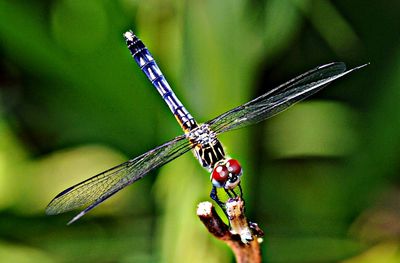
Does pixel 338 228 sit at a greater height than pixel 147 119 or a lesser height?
lesser

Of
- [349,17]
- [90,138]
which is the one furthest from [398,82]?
[90,138]

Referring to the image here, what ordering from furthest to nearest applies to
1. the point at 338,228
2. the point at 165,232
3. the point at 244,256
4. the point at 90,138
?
the point at 90,138 < the point at 338,228 < the point at 165,232 < the point at 244,256

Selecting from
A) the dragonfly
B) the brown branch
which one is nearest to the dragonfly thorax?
the dragonfly

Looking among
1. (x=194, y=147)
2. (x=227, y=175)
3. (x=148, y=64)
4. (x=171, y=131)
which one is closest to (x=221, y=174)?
(x=227, y=175)

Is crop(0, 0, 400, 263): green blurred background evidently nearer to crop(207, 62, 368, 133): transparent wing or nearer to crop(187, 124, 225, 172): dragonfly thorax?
crop(207, 62, 368, 133): transparent wing

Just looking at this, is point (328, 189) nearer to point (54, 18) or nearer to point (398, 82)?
point (398, 82)

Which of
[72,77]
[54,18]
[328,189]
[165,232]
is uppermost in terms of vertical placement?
[54,18]
